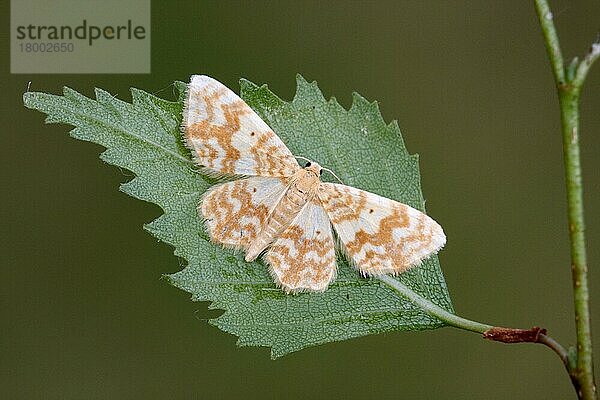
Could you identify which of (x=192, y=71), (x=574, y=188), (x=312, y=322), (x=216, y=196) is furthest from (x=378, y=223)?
(x=192, y=71)

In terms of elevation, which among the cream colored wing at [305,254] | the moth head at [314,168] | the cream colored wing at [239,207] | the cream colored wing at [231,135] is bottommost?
the cream colored wing at [305,254]

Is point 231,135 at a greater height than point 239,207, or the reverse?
point 231,135

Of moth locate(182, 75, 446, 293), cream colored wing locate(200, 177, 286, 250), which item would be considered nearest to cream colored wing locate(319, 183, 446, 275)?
moth locate(182, 75, 446, 293)

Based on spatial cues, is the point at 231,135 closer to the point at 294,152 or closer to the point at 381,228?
the point at 294,152

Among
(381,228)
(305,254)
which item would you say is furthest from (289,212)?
(381,228)

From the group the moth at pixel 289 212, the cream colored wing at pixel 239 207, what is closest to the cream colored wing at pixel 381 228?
the moth at pixel 289 212

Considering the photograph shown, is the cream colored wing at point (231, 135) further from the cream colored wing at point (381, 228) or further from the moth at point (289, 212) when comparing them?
the cream colored wing at point (381, 228)
